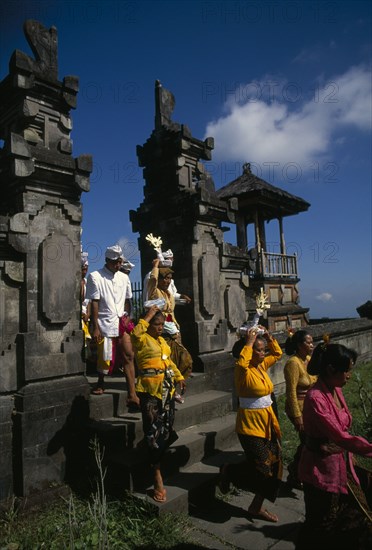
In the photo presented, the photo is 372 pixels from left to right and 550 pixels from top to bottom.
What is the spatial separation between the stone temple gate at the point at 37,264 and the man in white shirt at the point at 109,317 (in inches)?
9.5

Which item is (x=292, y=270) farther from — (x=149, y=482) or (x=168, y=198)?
(x=149, y=482)

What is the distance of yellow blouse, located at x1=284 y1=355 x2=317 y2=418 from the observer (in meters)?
4.36

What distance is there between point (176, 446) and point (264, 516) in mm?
1245

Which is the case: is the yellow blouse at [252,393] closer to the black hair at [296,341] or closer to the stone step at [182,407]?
the black hair at [296,341]

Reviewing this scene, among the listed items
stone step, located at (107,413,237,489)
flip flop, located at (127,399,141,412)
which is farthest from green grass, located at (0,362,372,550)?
flip flop, located at (127,399,141,412)

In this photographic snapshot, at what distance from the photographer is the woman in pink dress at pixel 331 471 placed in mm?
2646

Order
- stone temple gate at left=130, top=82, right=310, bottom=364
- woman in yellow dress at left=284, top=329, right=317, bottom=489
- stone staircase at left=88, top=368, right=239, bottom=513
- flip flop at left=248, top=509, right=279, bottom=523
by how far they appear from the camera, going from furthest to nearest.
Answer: stone temple gate at left=130, top=82, right=310, bottom=364
woman in yellow dress at left=284, top=329, right=317, bottom=489
stone staircase at left=88, top=368, right=239, bottom=513
flip flop at left=248, top=509, right=279, bottom=523

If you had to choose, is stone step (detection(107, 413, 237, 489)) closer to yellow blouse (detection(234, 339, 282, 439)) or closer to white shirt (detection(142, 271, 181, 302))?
yellow blouse (detection(234, 339, 282, 439))

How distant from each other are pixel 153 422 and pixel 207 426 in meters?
1.67

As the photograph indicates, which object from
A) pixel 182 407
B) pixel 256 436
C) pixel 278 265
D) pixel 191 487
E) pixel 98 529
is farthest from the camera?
pixel 278 265

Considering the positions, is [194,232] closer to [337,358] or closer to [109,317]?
[109,317]

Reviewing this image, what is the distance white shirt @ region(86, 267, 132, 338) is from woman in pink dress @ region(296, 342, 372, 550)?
3.05m

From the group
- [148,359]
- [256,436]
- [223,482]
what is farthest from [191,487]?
[148,359]

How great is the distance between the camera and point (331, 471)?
9.15ft
